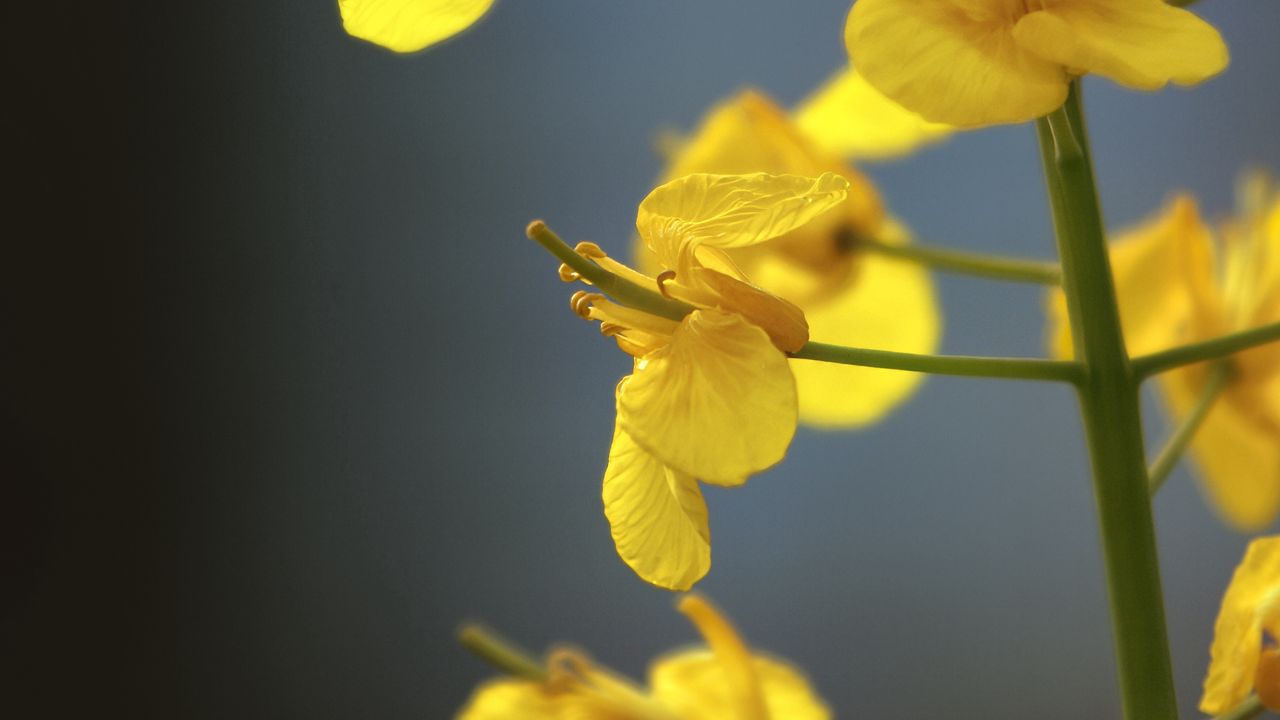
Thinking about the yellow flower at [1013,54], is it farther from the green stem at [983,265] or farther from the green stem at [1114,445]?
the green stem at [983,265]

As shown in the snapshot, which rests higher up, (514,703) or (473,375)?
(473,375)

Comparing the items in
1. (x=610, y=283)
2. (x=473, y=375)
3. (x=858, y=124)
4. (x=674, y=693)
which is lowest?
(x=674, y=693)

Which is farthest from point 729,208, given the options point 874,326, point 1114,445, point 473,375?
point 473,375

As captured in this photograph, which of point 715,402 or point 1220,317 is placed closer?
point 715,402

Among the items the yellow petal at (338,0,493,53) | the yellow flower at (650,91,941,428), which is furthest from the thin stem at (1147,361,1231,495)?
the yellow petal at (338,0,493,53)

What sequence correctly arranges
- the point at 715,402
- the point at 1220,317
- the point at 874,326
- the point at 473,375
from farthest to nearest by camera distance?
the point at 473,375
the point at 874,326
the point at 1220,317
the point at 715,402

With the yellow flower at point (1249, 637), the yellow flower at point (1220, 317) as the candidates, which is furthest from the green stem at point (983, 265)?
the yellow flower at point (1249, 637)

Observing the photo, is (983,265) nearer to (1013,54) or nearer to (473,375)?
(1013,54)

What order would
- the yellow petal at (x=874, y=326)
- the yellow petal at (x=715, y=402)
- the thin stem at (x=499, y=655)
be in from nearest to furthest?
the yellow petal at (x=715, y=402), the thin stem at (x=499, y=655), the yellow petal at (x=874, y=326)
